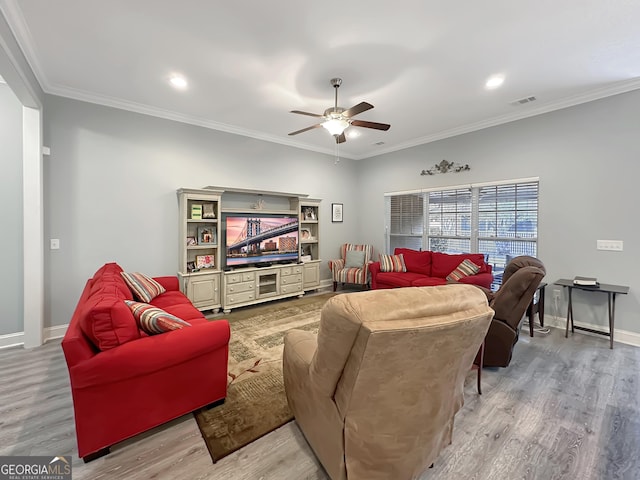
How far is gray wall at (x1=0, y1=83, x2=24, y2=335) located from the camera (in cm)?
317

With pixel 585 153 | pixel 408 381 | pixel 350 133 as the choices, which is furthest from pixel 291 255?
pixel 585 153

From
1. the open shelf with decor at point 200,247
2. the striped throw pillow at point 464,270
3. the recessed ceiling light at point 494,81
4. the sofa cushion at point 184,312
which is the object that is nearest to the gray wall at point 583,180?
the striped throw pillow at point 464,270

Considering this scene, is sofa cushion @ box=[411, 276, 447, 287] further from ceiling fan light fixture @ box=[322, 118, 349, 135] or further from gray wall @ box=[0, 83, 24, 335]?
gray wall @ box=[0, 83, 24, 335]

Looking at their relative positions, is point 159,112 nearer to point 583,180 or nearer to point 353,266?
point 353,266

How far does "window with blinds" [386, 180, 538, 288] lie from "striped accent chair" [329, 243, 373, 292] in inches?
29.5

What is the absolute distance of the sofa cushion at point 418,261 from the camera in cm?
492

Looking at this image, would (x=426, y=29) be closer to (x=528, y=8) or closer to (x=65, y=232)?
(x=528, y=8)

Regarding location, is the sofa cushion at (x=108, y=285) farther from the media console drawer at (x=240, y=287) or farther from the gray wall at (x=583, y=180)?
the gray wall at (x=583, y=180)

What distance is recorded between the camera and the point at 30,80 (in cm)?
279

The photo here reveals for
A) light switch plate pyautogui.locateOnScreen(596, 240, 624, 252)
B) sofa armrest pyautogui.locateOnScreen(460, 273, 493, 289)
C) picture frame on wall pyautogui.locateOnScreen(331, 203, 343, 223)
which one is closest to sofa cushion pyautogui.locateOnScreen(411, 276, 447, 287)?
sofa armrest pyautogui.locateOnScreen(460, 273, 493, 289)

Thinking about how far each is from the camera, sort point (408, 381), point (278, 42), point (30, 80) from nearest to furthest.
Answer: point (408, 381) < point (278, 42) < point (30, 80)

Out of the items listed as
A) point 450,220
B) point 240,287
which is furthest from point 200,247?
point 450,220

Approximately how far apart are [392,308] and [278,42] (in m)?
2.60

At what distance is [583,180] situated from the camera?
3.61m
